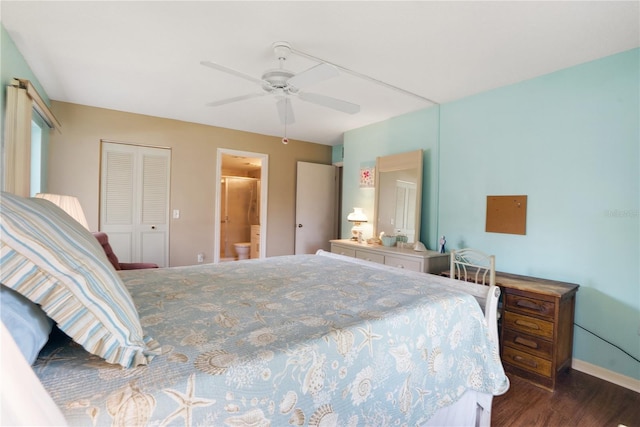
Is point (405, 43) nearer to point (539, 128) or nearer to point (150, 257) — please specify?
point (539, 128)

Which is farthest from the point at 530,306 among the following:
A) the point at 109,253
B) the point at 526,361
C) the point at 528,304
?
the point at 109,253

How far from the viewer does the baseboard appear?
6.97ft

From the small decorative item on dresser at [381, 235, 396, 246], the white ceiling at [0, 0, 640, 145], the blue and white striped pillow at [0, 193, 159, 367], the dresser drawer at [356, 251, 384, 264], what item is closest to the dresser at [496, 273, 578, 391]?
the dresser drawer at [356, 251, 384, 264]

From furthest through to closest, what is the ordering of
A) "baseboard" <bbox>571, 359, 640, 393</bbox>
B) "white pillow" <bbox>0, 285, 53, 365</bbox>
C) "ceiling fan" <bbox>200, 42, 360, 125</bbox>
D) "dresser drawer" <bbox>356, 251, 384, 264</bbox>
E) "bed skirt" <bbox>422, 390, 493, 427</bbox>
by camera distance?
"dresser drawer" <bbox>356, 251, 384, 264</bbox>, "baseboard" <bbox>571, 359, 640, 393</bbox>, "ceiling fan" <bbox>200, 42, 360, 125</bbox>, "bed skirt" <bbox>422, 390, 493, 427</bbox>, "white pillow" <bbox>0, 285, 53, 365</bbox>

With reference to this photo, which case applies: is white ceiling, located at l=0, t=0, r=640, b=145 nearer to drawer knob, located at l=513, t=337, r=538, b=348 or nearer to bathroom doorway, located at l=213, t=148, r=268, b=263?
drawer knob, located at l=513, t=337, r=538, b=348

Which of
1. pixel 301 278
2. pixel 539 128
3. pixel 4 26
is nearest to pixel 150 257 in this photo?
pixel 4 26

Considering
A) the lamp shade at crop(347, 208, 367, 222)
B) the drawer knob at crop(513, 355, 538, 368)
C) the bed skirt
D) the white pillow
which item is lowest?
the drawer knob at crop(513, 355, 538, 368)

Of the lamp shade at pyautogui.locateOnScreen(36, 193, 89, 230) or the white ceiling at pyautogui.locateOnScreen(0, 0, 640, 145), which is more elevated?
the white ceiling at pyautogui.locateOnScreen(0, 0, 640, 145)

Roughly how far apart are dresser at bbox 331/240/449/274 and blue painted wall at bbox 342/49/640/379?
10.3 inches

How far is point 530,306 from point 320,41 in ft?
8.03

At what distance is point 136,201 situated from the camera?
4.00 meters

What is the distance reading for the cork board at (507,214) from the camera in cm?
273

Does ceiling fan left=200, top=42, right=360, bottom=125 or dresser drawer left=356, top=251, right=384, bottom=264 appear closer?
ceiling fan left=200, top=42, right=360, bottom=125

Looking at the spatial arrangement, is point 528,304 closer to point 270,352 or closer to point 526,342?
point 526,342
